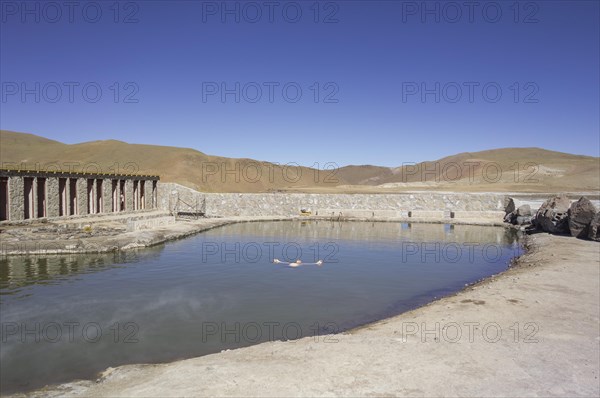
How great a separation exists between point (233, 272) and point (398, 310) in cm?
799

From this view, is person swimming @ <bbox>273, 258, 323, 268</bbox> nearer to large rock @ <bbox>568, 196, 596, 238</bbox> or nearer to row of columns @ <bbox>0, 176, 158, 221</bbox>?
large rock @ <bbox>568, 196, 596, 238</bbox>

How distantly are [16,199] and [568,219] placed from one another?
34499 mm

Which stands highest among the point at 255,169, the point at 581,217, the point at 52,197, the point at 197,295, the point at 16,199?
the point at 255,169

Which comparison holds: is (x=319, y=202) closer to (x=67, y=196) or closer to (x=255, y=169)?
(x=67, y=196)

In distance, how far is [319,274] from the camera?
58.9 feet

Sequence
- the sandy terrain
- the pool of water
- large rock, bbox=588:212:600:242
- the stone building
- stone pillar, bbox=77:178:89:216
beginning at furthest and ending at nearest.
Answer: stone pillar, bbox=77:178:89:216, the stone building, large rock, bbox=588:212:600:242, the pool of water, the sandy terrain

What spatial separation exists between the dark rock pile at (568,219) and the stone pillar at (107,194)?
33.6 metres

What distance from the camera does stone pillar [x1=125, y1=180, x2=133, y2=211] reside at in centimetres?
3944

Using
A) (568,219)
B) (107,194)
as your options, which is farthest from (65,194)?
(568,219)

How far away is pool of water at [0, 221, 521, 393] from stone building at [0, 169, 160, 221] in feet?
29.6

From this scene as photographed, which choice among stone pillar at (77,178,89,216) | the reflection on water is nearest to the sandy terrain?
the reflection on water

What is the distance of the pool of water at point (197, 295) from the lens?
9750 mm

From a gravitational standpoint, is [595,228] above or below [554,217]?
below

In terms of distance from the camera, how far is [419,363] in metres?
7.72
